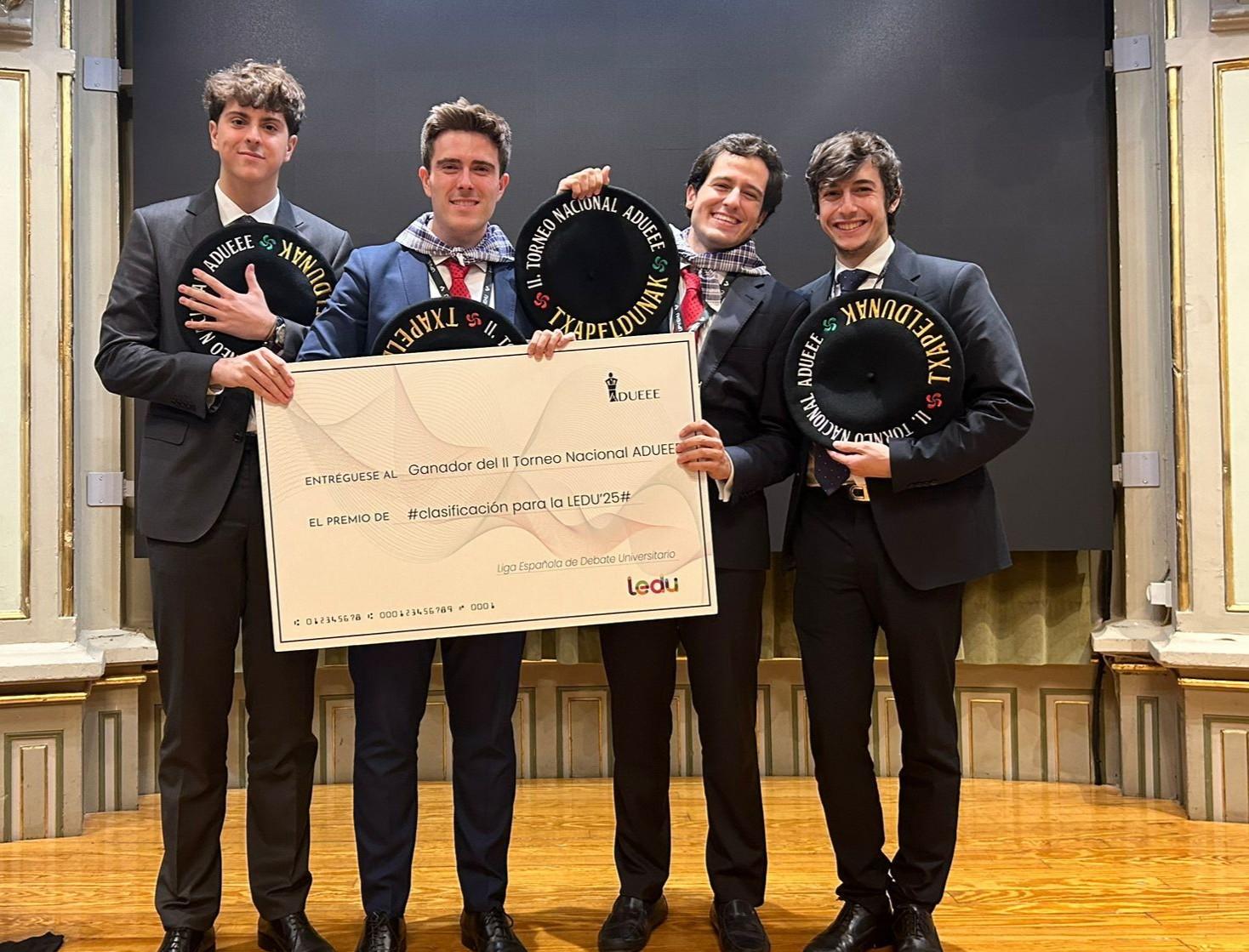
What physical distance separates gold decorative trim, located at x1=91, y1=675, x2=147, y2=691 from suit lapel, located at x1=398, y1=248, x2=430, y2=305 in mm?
1990

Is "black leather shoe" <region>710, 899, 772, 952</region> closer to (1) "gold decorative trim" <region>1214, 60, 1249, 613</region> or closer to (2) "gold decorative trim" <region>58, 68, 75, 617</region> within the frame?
(1) "gold decorative trim" <region>1214, 60, 1249, 613</region>

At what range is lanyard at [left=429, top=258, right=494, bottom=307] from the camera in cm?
218

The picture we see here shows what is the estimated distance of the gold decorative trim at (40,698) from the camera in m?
3.14

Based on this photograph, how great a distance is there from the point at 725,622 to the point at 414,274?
36.9 inches

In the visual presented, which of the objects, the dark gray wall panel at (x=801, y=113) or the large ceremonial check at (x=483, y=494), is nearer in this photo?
the large ceremonial check at (x=483, y=494)

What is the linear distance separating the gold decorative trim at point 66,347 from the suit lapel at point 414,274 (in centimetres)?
161

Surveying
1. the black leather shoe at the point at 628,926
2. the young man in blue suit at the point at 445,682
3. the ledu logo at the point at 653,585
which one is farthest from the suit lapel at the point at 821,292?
the black leather shoe at the point at 628,926

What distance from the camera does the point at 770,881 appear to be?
8.78 feet

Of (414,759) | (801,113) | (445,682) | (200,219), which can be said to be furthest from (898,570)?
(801,113)

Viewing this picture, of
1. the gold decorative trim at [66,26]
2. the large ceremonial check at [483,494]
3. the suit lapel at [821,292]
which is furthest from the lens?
the gold decorative trim at [66,26]

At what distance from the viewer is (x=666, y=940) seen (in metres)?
2.28

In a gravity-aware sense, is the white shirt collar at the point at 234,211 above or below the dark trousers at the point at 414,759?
above

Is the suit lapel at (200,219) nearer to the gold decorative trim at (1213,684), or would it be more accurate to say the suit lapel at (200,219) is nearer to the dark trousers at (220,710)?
the dark trousers at (220,710)

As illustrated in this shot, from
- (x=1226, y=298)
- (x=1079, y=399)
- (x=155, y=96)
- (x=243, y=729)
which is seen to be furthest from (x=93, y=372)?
(x=1226, y=298)
